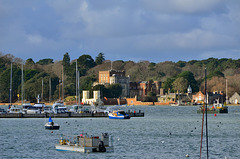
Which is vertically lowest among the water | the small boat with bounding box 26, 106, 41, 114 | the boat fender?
the water

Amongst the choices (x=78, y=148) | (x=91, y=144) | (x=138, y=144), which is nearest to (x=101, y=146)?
(x=91, y=144)

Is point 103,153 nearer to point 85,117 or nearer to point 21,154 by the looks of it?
point 21,154

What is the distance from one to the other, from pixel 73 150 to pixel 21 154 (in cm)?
564

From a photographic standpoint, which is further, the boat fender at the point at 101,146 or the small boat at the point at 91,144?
the small boat at the point at 91,144

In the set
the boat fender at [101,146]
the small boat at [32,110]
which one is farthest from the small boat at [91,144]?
the small boat at [32,110]

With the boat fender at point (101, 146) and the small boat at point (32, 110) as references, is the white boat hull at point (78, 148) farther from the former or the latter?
the small boat at point (32, 110)

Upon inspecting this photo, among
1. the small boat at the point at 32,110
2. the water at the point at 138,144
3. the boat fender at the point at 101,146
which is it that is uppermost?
the small boat at the point at 32,110

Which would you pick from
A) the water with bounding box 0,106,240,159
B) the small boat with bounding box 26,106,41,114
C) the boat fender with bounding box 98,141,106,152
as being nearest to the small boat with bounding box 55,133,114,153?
the boat fender with bounding box 98,141,106,152

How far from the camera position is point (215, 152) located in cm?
5306

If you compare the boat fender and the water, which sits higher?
the boat fender

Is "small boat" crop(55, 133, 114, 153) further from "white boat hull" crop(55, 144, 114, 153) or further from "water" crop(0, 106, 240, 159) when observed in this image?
"water" crop(0, 106, 240, 159)

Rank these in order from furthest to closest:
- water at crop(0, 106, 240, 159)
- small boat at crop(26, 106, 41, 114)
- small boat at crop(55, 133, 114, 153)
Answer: small boat at crop(26, 106, 41, 114) → water at crop(0, 106, 240, 159) → small boat at crop(55, 133, 114, 153)

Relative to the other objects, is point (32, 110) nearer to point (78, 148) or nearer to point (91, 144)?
point (78, 148)

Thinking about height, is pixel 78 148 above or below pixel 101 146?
below
